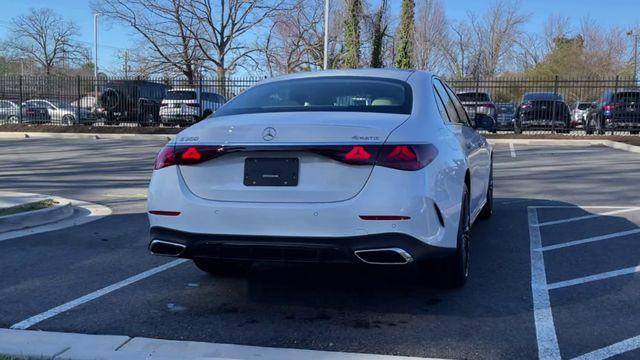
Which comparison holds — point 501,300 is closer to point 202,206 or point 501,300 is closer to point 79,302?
point 202,206

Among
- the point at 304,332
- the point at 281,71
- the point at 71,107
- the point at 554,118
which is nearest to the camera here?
the point at 304,332

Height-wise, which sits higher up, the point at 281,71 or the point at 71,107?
the point at 281,71

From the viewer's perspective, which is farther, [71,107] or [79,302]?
[71,107]

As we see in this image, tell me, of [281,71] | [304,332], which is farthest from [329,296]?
[281,71]

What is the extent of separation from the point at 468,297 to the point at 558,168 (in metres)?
9.91

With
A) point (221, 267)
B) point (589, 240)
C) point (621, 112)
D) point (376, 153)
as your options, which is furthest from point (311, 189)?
point (621, 112)

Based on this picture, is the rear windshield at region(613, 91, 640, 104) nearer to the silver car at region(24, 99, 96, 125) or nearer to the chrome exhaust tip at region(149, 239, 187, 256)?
the chrome exhaust tip at region(149, 239, 187, 256)

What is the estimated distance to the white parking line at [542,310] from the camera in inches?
147

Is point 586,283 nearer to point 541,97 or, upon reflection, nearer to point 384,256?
point 384,256

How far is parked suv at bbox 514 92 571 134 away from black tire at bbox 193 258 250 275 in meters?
20.5

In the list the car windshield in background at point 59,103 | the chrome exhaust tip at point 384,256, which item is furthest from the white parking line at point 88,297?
the car windshield in background at point 59,103

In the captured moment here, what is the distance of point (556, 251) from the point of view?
20.1 ft

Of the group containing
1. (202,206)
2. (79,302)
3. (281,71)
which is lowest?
(79,302)

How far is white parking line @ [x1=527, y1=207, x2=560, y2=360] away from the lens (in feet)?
12.2
